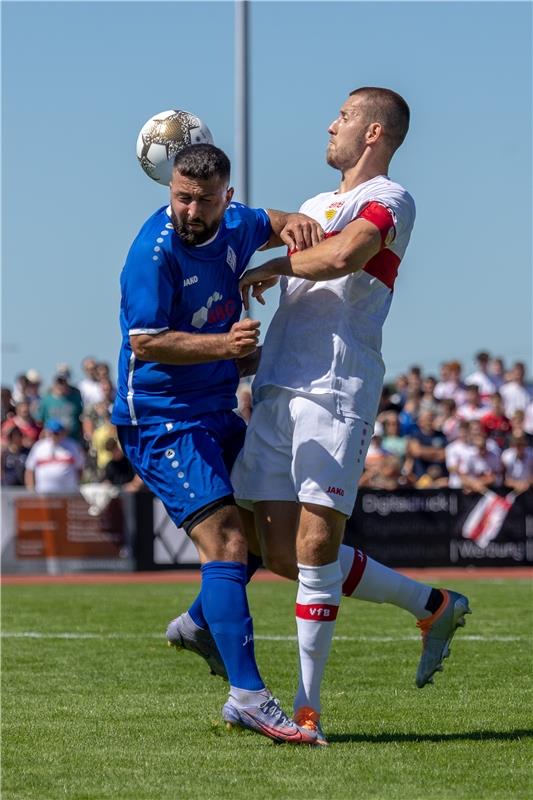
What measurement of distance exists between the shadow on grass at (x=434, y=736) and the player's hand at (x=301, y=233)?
1.96m

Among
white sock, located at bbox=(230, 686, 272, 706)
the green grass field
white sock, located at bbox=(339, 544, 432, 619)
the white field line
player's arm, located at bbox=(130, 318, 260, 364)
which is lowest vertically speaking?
the white field line

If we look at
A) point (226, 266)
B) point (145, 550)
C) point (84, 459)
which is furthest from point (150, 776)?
point (84, 459)

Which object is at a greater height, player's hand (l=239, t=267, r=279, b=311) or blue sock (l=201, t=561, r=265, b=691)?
player's hand (l=239, t=267, r=279, b=311)

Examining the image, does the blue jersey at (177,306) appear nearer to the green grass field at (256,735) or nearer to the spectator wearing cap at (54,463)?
the green grass field at (256,735)

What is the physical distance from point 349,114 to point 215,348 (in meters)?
1.20

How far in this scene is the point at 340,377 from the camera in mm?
5742

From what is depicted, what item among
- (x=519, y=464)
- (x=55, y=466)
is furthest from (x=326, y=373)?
(x=519, y=464)

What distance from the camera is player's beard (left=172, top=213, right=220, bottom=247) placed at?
18.5ft

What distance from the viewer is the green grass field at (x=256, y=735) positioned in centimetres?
471

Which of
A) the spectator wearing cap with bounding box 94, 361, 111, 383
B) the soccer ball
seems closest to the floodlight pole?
the spectator wearing cap with bounding box 94, 361, 111, 383

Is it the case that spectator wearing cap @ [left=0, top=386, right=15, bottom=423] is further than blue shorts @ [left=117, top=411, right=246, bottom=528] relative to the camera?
Yes

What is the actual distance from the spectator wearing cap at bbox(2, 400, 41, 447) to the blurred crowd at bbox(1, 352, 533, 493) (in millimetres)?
13

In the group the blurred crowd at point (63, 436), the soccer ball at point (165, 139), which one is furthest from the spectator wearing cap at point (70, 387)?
the soccer ball at point (165, 139)

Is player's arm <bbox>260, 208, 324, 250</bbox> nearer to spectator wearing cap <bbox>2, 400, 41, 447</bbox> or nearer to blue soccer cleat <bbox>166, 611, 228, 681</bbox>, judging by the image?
blue soccer cleat <bbox>166, 611, 228, 681</bbox>
